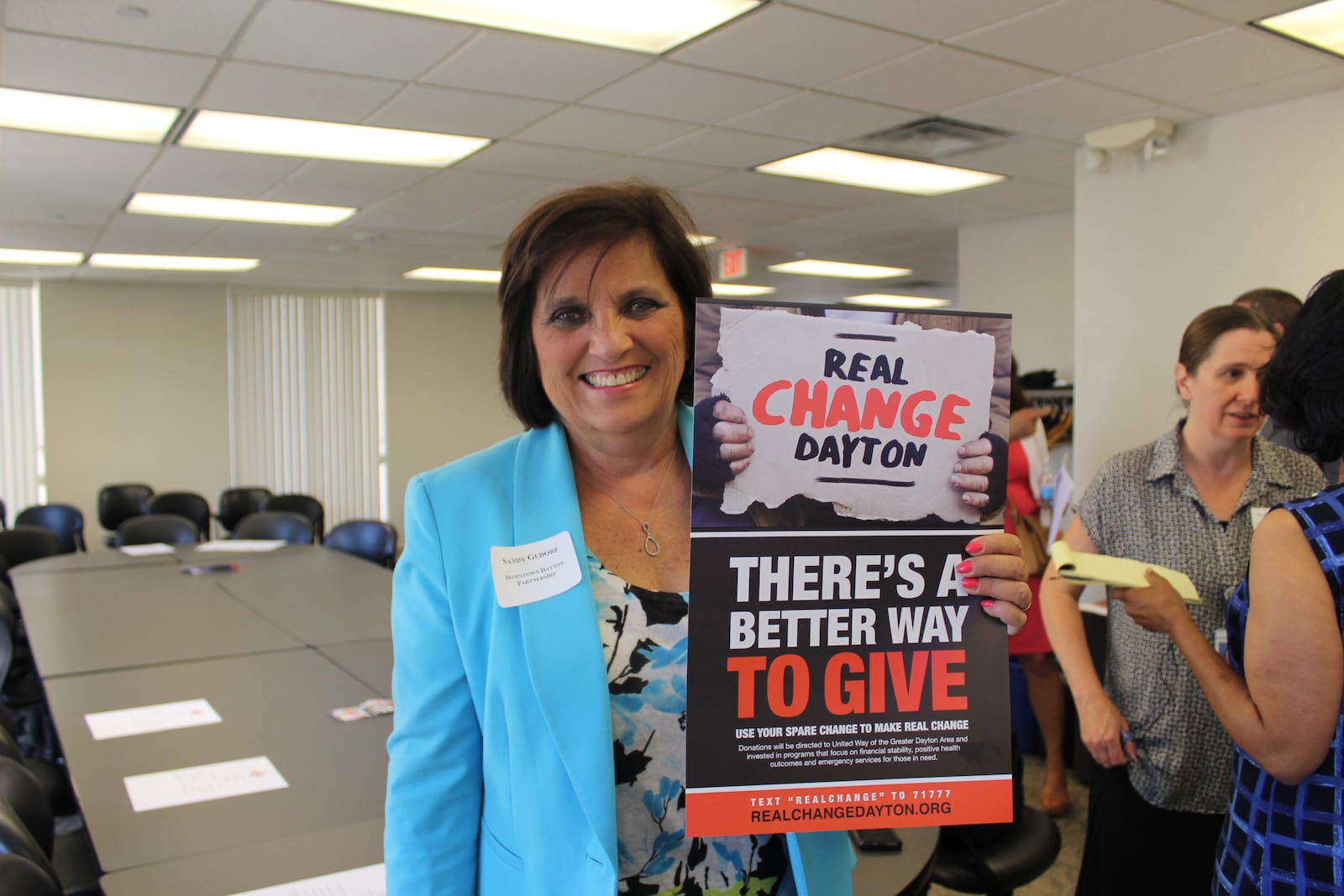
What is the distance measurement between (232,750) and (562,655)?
1727 millimetres

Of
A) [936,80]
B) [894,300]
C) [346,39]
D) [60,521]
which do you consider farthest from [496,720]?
[894,300]

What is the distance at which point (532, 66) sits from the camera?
3730 millimetres

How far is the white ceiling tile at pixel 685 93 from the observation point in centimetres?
387

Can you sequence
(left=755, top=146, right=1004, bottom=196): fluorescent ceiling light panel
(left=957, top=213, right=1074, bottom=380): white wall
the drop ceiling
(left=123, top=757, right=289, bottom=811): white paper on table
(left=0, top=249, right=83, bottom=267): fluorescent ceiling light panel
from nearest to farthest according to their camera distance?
(left=123, top=757, right=289, bottom=811): white paper on table
the drop ceiling
(left=755, top=146, right=1004, bottom=196): fluorescent ceiling light panel
(left=957, top=213, right=1074, bottom=380): white wall
(left=0, top=249, right=83, bottom=267): fluorescent ceiling light panel

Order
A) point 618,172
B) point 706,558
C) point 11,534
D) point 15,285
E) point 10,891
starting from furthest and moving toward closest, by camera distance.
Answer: point 15,285, point 11,534, point 618,172, point 10,891, point 706,558

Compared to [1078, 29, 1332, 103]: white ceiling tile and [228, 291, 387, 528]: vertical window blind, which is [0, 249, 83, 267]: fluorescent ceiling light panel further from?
[1078, 29, 1332, 103]: white ceiling tile

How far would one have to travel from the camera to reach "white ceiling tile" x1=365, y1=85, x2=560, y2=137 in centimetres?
409

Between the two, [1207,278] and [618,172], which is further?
[618,172]

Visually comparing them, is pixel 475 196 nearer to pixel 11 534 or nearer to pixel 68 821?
pixel 11 534

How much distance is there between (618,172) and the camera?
5531 mm

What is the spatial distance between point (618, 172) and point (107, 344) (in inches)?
273

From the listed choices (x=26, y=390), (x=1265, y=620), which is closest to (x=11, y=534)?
(x=26, y=390)

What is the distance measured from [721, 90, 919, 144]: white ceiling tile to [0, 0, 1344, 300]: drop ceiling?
2 cm

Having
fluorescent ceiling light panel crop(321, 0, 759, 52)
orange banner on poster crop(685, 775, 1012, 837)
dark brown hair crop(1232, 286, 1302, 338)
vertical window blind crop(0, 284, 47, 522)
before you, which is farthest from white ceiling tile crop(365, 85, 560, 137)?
vertical window blind crop(0, 284, 47, 522)
